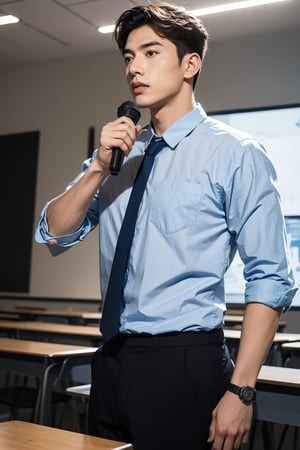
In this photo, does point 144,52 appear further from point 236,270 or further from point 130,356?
point 236,270

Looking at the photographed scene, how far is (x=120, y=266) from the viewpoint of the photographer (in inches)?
50.7

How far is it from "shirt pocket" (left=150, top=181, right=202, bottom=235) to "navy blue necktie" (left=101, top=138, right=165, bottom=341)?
46 mm

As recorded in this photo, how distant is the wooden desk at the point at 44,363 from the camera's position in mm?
2729

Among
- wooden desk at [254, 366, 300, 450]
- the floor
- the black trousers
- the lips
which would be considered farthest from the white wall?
the black trousers

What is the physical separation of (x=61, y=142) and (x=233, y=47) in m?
2.32

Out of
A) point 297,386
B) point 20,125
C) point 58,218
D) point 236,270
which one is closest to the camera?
point 58,218

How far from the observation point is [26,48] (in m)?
7.16

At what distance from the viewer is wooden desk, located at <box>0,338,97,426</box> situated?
273 cm

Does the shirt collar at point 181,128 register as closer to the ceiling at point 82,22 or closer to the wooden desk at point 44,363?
the wooden desk at point 44,363

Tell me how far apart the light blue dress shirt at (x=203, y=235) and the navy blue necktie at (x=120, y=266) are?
0.6 inches

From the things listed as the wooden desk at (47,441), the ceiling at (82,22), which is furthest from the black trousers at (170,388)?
the ceiling at (82,22)

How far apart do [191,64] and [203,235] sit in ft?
1.30

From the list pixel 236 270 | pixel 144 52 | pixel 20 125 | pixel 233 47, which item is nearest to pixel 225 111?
pixel 233 47

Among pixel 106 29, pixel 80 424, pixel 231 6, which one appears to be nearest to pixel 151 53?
pixel 80 424
